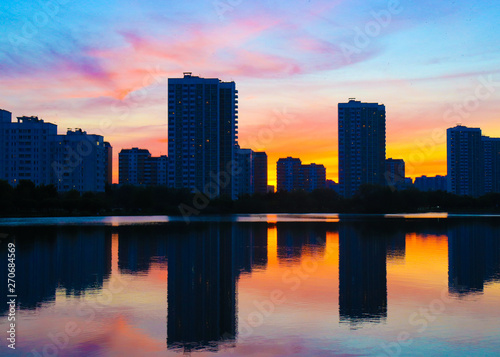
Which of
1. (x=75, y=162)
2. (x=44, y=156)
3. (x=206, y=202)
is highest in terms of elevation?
(x=44, y=156)

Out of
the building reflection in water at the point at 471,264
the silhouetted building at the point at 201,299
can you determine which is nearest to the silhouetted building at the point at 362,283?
the building reflection in water at the point at 471,264

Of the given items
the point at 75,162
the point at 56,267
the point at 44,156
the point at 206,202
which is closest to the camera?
the point at 56,267

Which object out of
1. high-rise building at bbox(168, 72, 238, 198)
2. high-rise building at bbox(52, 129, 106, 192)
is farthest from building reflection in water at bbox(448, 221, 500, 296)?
high-rise building at bbox(52, 129, 106, 192)

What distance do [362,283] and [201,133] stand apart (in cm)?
14225

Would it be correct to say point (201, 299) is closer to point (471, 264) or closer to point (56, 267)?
point (56, 267)

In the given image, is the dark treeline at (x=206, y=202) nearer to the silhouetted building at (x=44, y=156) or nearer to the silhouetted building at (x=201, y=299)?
the silhouetted building at (x=44, y=156)

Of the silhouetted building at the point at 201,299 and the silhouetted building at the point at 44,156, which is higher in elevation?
the silhouetted building at the point at 44,156

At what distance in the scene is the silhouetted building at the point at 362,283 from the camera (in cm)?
1731

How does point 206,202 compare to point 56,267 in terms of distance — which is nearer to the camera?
point 56,267

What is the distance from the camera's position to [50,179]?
166875mm

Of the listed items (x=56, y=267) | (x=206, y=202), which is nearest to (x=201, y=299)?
(x=56, y=267)

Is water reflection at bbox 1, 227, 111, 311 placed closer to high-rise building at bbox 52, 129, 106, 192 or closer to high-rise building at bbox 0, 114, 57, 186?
high-rise building at bbox 52, 129, 106, 192

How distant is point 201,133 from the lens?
162 meters

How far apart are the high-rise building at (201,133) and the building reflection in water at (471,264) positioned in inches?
4740
